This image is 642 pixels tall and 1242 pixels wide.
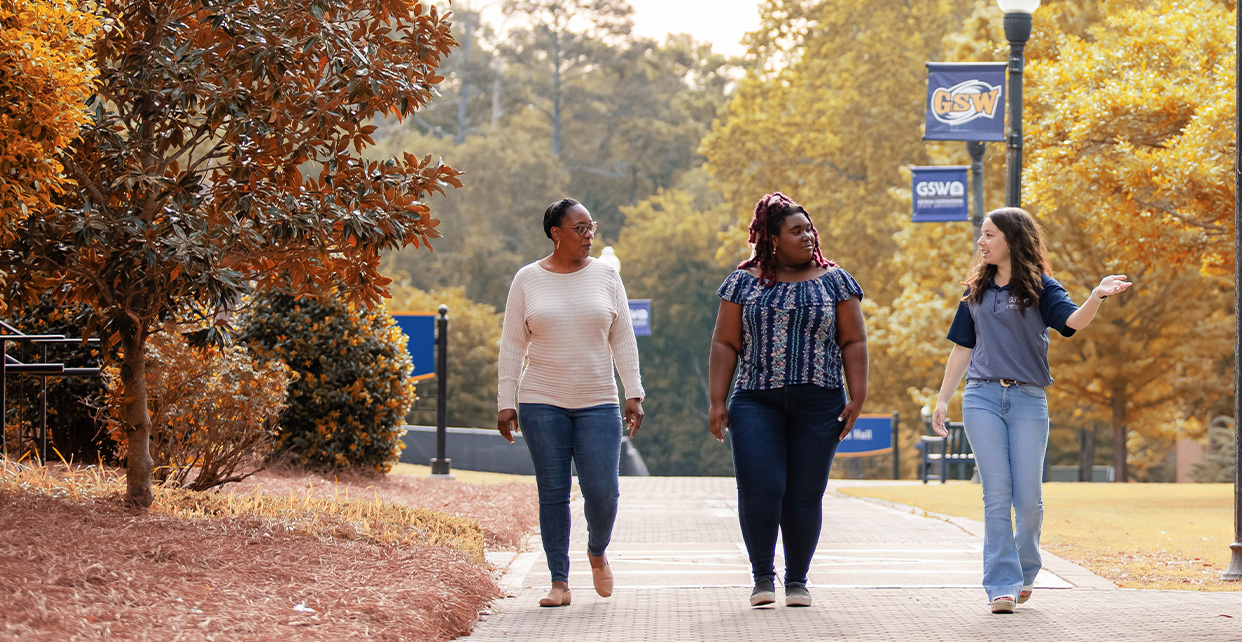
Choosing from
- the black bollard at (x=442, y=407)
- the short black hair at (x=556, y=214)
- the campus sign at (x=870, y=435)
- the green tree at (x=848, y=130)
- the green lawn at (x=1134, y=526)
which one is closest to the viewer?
the short black hair at (x=556, y=214)

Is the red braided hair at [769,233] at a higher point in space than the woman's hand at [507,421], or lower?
higher

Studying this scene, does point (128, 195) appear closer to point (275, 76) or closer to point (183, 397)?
point (275, 76)

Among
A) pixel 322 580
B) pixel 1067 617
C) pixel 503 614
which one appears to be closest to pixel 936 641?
pixel 1067 617

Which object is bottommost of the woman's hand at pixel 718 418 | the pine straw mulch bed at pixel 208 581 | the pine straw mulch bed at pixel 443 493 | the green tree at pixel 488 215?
the pine straw mulch bed at pixel 443 493

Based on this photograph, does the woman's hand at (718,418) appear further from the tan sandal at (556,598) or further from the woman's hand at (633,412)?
the tan sandal at (556,598)

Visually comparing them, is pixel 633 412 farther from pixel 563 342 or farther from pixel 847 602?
pixel 847 602

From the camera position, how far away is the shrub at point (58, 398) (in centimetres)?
1067

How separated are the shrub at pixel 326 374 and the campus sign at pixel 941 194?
9.15 meters

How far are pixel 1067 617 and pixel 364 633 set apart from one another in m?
3.00

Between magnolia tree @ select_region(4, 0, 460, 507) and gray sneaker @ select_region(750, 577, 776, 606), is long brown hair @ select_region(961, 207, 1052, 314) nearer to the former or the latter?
gray sneaker @ select_region(750, 577, 776, 606)

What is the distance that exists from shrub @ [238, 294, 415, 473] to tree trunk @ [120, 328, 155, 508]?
201 inches

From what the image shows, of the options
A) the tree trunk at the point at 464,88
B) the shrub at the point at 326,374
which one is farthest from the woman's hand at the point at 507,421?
the tree trunk at the point at 464,88

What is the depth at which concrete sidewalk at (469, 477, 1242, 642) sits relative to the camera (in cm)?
565

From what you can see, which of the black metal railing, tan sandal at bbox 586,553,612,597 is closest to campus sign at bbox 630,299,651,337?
the black metal railing
